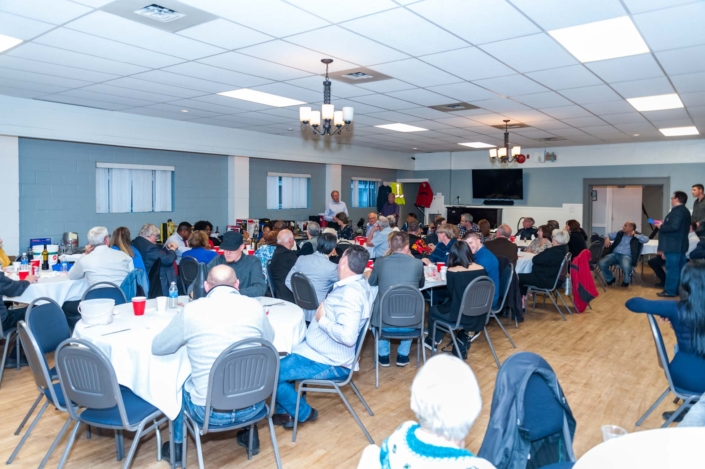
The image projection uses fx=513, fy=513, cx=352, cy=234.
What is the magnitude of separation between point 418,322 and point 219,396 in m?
2.12

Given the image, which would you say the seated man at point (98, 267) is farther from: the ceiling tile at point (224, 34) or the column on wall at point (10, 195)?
the column on wall at point (10, 195)

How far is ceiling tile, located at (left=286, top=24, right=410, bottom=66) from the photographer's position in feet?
13.1

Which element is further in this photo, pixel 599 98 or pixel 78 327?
pixel 599 98

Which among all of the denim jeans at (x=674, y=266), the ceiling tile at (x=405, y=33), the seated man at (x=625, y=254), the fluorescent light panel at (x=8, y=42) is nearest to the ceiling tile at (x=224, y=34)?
the ceiling tile at (x=405, y=33)

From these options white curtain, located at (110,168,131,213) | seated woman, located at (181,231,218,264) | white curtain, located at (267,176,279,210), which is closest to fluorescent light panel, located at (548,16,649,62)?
seated woman, located at (181,231,218,264)

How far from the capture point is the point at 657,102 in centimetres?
657

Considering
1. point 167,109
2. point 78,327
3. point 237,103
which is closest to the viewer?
point 78,327

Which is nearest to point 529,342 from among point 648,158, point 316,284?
point 316,284

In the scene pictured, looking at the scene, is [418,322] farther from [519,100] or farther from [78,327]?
[519,100]

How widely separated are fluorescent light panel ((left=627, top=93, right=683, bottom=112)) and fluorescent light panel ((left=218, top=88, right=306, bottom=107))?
4.32 m

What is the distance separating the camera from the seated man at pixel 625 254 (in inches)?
364

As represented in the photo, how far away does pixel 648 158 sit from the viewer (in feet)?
36.3

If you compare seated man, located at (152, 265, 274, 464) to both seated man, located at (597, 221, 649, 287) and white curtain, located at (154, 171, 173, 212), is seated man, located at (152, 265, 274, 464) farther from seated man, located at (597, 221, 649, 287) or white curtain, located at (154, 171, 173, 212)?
seated man, located at (597, 221, 649, 287)

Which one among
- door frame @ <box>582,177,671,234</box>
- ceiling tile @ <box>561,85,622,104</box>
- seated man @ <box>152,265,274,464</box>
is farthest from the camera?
door frame @ <box>582,177,671,234</box>
